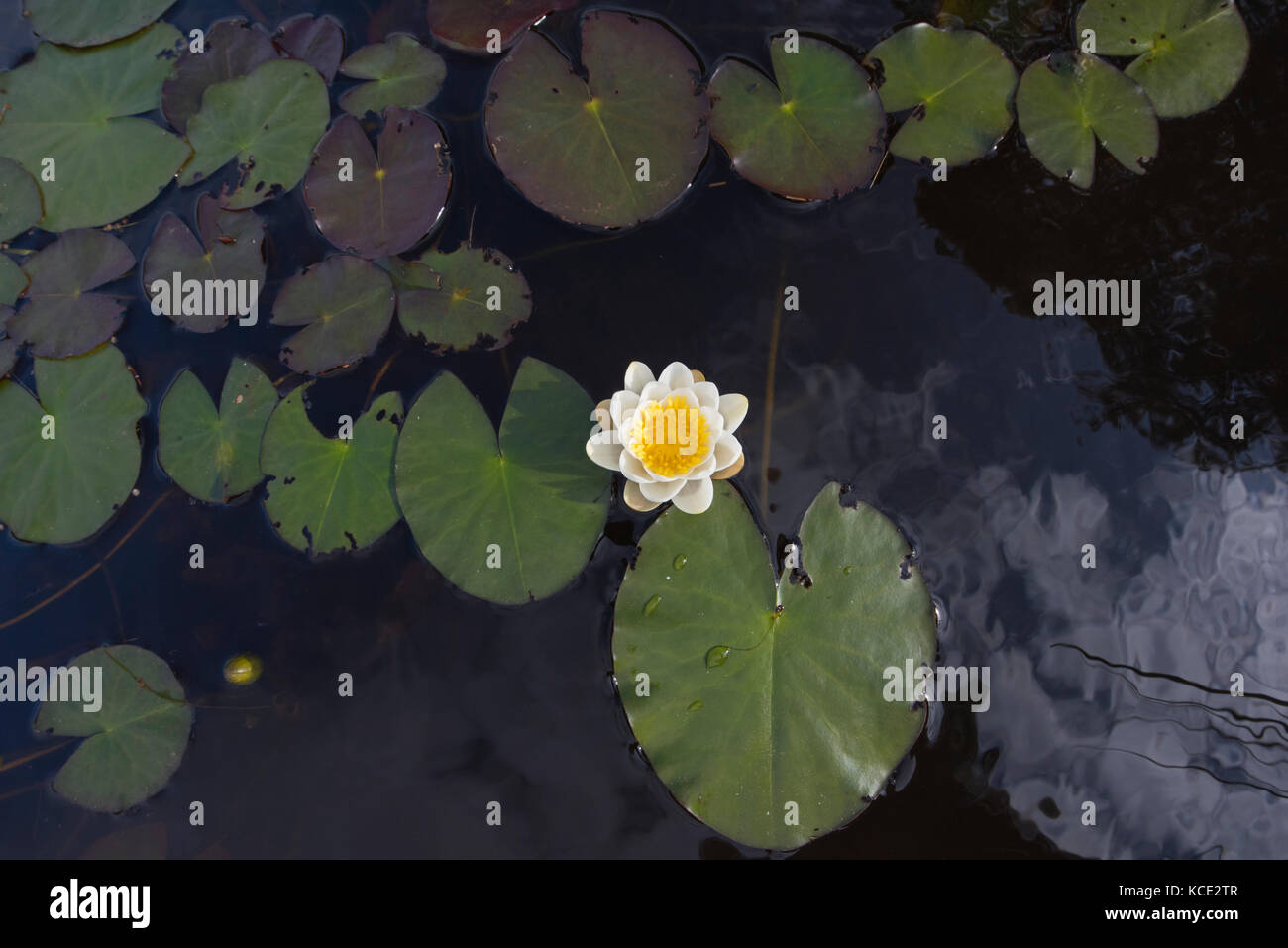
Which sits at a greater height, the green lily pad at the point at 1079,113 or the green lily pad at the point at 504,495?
the green lily pad at the point at 1079,113

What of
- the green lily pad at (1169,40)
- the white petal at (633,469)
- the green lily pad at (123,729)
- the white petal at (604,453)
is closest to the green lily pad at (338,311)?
the white petal at (604,453)

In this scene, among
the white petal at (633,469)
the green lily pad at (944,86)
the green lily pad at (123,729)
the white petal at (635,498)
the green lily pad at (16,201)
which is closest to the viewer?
the white petal at (633,469)

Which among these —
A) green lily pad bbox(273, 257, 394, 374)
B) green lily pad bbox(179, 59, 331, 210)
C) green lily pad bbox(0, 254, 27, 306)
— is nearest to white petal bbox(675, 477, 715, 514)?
green lily pad bbox(273, 257, 394, 374)

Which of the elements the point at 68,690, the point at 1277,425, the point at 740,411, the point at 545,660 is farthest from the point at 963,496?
the point at 68,690

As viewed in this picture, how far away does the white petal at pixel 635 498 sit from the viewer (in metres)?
3.15

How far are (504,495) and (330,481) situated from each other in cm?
75

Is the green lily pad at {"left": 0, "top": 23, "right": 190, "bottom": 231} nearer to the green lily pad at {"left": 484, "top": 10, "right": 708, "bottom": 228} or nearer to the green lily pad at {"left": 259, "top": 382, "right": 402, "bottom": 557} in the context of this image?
the green lily pad at {"left": 259, "top": 382, "right": 402, "bottom": 557}

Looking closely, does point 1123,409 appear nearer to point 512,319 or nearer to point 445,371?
point 512,319

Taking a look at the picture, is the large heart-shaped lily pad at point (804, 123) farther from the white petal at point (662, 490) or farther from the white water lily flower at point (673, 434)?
the white petal at point (662, 490)

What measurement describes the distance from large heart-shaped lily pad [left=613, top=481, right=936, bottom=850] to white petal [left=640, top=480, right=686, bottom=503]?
0.80 feet

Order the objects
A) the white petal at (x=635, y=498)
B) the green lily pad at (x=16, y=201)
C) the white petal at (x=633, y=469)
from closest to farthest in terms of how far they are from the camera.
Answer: the white petal at (x=633, y=469) → the white petal at (x=635, y=498) → the green lily pad at (x=16, y=201)

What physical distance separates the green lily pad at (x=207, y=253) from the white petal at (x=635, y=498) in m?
1.87
